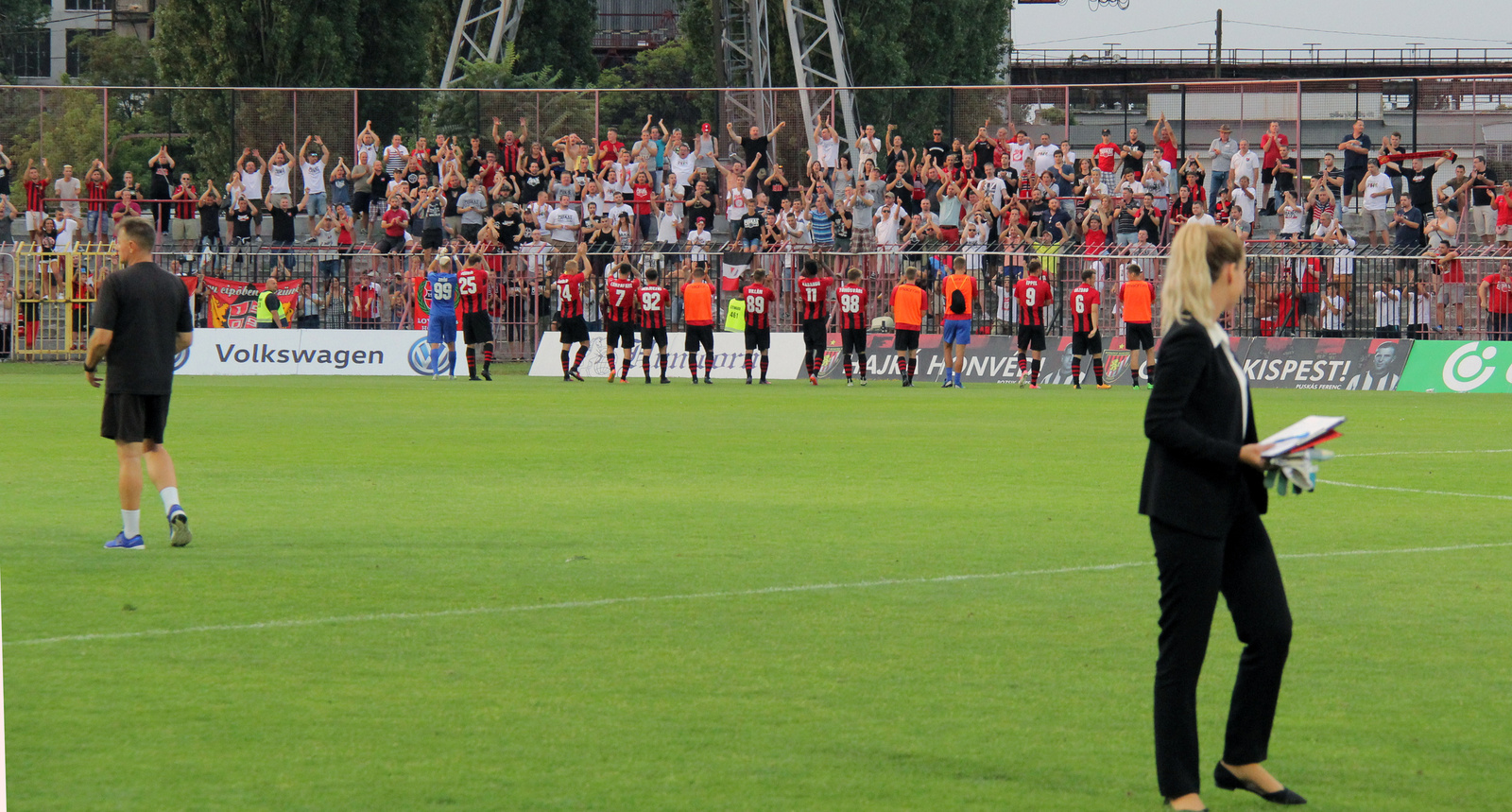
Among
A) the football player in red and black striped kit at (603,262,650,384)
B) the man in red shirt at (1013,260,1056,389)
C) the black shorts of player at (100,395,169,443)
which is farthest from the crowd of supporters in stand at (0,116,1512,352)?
the black shorts of player at (100,395,169,443)

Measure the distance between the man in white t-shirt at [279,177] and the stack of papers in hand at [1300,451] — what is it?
3460 cm

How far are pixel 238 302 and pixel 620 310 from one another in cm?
911

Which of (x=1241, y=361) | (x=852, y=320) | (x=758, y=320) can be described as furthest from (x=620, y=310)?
(x=1241, y=361)

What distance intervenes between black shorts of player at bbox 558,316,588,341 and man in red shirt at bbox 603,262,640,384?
1.49 ft

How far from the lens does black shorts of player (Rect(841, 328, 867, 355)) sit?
105ft

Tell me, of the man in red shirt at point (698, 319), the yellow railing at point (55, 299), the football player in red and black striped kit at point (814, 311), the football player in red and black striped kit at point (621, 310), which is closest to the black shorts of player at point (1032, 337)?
the football player in red and black striped kit at point (814, 311)

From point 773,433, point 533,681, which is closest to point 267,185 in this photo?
point 773,433

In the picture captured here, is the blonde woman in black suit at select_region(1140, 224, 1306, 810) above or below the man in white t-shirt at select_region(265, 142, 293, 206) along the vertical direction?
below

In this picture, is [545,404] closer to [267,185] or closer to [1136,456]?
[1136,456]

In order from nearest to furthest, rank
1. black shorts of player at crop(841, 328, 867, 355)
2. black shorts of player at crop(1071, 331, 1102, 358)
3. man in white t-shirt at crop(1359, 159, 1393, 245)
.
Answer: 1. black shorts of player at crop(1071, 331, 1102, 358)
2. black shorts of player at crop(841, 328, 867, 355)
3. man in white t-shirt at crop(1359, 159, 1393, 245)

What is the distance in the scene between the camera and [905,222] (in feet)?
117

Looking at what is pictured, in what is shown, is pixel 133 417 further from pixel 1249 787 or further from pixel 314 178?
pixel 314 178

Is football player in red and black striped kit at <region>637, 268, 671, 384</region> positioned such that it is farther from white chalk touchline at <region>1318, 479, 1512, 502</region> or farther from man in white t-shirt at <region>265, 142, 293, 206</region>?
white chalk touchline at <region>1318, 479, 1512, 502</region>

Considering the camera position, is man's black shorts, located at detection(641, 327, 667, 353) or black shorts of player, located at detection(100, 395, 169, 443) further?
man's black shorts, located at detection(641, 327, 667, 353)
